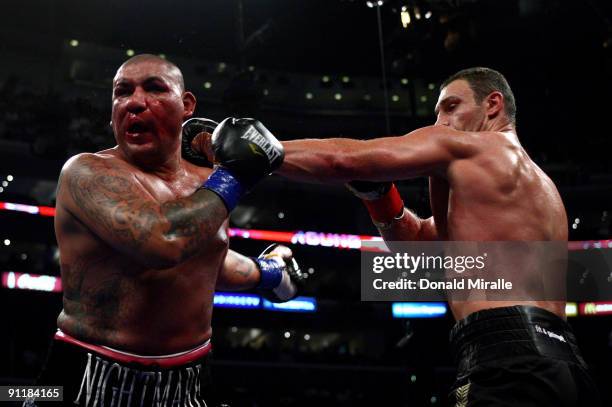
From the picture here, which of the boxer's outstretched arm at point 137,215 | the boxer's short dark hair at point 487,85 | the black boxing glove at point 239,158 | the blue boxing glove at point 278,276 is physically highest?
the boxer's short dark hair at point 487,85

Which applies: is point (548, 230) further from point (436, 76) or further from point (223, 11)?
point (436, 76)

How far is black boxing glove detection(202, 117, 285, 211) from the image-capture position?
2.03 meters

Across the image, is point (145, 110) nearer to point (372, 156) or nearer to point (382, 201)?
point (372, 156)

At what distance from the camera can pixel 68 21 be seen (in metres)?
11.5

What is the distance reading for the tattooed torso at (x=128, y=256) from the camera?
190cm

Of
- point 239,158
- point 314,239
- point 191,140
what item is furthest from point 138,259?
point 314,239

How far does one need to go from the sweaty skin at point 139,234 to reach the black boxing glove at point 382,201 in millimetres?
735

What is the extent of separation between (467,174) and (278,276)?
103 centimetres

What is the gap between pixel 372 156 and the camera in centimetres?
234

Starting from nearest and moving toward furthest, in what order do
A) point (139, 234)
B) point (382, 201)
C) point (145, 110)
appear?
point (139, 234), point (145, 110), point (382, 201)

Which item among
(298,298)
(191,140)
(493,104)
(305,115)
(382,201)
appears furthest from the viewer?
(305,115)

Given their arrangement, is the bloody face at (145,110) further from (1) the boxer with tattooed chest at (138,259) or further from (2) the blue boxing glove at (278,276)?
(2) the blue boxing glove at (278,276)

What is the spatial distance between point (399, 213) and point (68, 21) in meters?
10.2

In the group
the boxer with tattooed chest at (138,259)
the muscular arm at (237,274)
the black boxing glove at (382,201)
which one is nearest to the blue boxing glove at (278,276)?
the muscular arm at (237,274)
